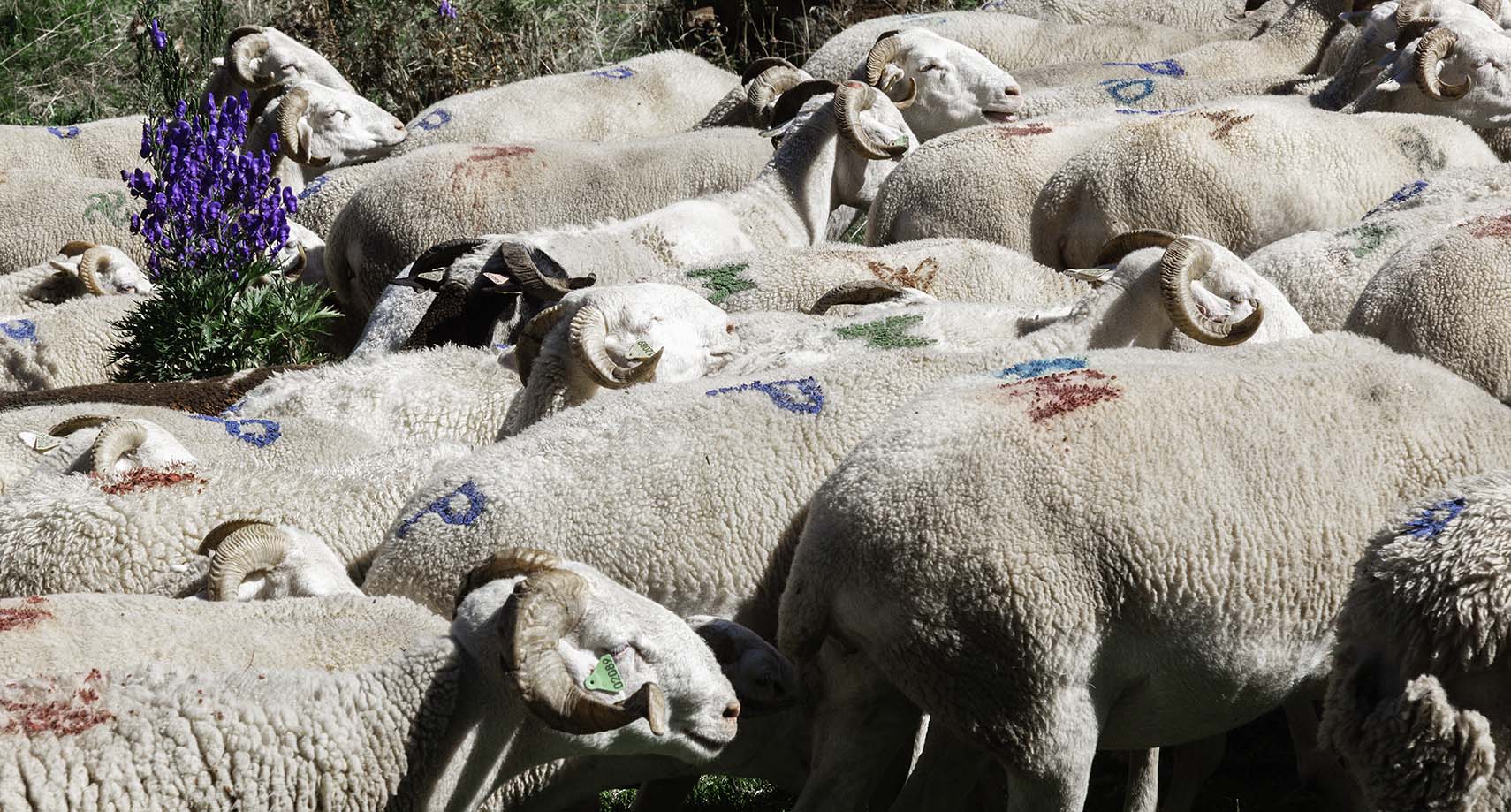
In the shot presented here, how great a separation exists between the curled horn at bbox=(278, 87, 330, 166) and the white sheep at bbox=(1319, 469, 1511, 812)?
6835 mm

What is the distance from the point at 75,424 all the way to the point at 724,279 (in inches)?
92.8

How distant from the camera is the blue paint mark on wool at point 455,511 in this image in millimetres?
4426

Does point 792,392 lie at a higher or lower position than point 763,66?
higher

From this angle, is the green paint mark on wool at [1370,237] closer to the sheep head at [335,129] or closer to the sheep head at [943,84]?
the sheep head at [943,84]

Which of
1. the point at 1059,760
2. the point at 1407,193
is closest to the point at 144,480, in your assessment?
the point at 1059,760

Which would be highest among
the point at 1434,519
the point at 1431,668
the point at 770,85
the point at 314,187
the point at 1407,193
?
the point at 1434,519

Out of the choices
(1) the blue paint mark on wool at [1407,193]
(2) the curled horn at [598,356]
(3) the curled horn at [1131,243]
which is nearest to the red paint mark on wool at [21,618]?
(2) the curled horn at [598,356]

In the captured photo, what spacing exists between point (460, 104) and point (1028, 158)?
12.2 feet

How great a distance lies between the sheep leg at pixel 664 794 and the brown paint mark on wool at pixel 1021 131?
3885mm

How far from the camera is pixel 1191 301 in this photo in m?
5.07

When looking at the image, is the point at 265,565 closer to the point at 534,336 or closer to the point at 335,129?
the point at 534,336

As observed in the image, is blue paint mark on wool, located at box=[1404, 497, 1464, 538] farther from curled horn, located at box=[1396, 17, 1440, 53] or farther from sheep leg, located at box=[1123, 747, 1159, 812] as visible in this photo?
curled horn, located at box=[1396, 17, 1440, 53]

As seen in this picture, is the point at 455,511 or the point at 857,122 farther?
the point at 857,122

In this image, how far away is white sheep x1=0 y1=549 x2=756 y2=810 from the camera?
3.23 meters
